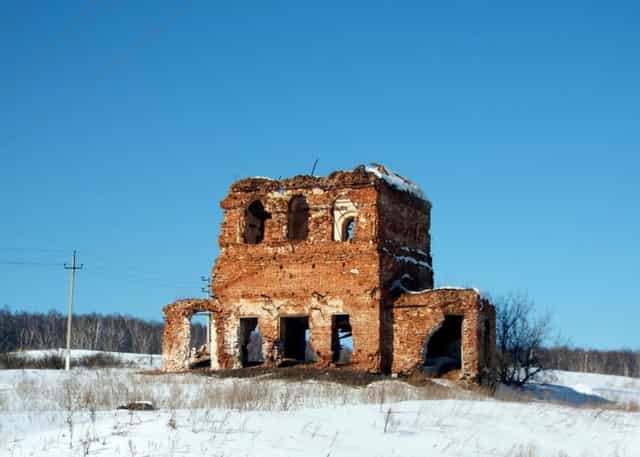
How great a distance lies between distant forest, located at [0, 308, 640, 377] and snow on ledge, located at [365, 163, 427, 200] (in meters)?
37.1

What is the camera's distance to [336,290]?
22438mm

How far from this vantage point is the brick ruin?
21.8 meters

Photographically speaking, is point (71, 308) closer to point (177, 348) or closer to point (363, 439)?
point (177, 348)

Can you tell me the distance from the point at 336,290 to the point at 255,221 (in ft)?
12.5

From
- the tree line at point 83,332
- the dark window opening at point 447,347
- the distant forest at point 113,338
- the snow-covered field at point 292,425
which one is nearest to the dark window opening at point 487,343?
the dark window opening at point 447,347

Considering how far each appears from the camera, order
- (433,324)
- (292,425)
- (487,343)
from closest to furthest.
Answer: (292,425) < (433,324) < (487,343)

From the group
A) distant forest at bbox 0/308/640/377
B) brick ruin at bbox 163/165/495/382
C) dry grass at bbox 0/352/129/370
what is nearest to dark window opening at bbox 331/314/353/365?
brick ruin at bbox 163/165/495/382

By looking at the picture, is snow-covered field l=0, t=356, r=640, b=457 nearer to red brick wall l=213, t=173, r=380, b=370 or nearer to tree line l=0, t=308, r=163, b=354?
red brick wall l=213, t=173, r=380, b=370

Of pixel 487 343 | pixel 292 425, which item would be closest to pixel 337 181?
pixel 487 343

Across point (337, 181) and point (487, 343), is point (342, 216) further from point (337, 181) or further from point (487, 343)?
point (487, 343)

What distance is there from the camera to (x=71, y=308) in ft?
117

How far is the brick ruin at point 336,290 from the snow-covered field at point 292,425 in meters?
5.28

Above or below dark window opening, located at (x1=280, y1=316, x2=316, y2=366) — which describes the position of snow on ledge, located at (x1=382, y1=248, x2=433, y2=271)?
above

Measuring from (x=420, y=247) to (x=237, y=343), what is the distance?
5.88m
